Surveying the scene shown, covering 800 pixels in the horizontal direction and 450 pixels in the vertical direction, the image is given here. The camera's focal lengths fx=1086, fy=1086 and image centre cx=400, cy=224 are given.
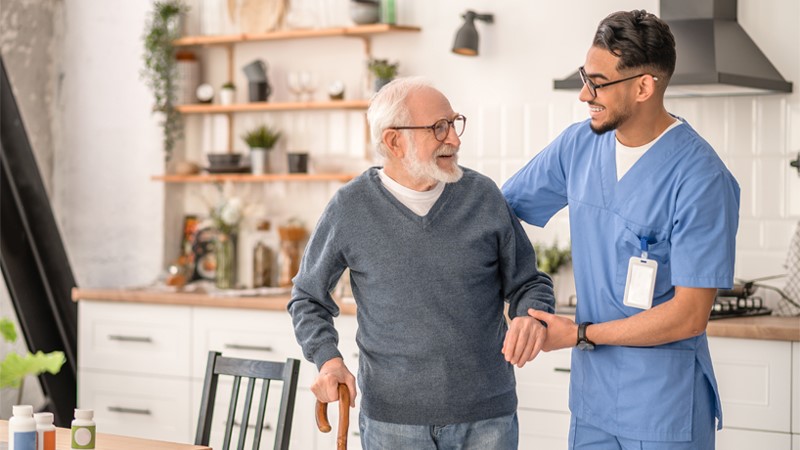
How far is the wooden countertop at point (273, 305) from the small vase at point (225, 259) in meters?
0.29

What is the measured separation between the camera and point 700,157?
91.4 inches

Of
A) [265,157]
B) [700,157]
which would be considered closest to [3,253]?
[265,157]

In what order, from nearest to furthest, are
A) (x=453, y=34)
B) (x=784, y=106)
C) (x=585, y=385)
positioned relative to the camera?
(x=585, y=385), (x=784, y=106), (x=453, y=34)

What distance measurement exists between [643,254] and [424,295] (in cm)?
48

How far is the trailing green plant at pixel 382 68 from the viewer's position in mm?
4809

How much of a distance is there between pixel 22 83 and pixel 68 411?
1650 mm

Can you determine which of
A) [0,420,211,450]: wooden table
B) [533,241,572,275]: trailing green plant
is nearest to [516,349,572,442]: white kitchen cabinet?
[533,241,572,275]: trailing green plant

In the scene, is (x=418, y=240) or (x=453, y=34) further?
(x=453, y=34)

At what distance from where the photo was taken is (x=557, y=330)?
2367 millimetres

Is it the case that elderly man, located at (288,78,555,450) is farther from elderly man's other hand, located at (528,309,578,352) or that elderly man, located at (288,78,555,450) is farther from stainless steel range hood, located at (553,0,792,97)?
stainless steel range hood, located at (553,0,792,97)

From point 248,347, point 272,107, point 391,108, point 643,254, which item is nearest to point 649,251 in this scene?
point 643,254

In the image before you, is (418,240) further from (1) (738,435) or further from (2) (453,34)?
(2) (453,34)

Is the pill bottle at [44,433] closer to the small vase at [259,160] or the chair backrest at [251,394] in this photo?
the chair backrest at [251,394]

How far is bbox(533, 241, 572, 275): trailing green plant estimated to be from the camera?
14.7ft
